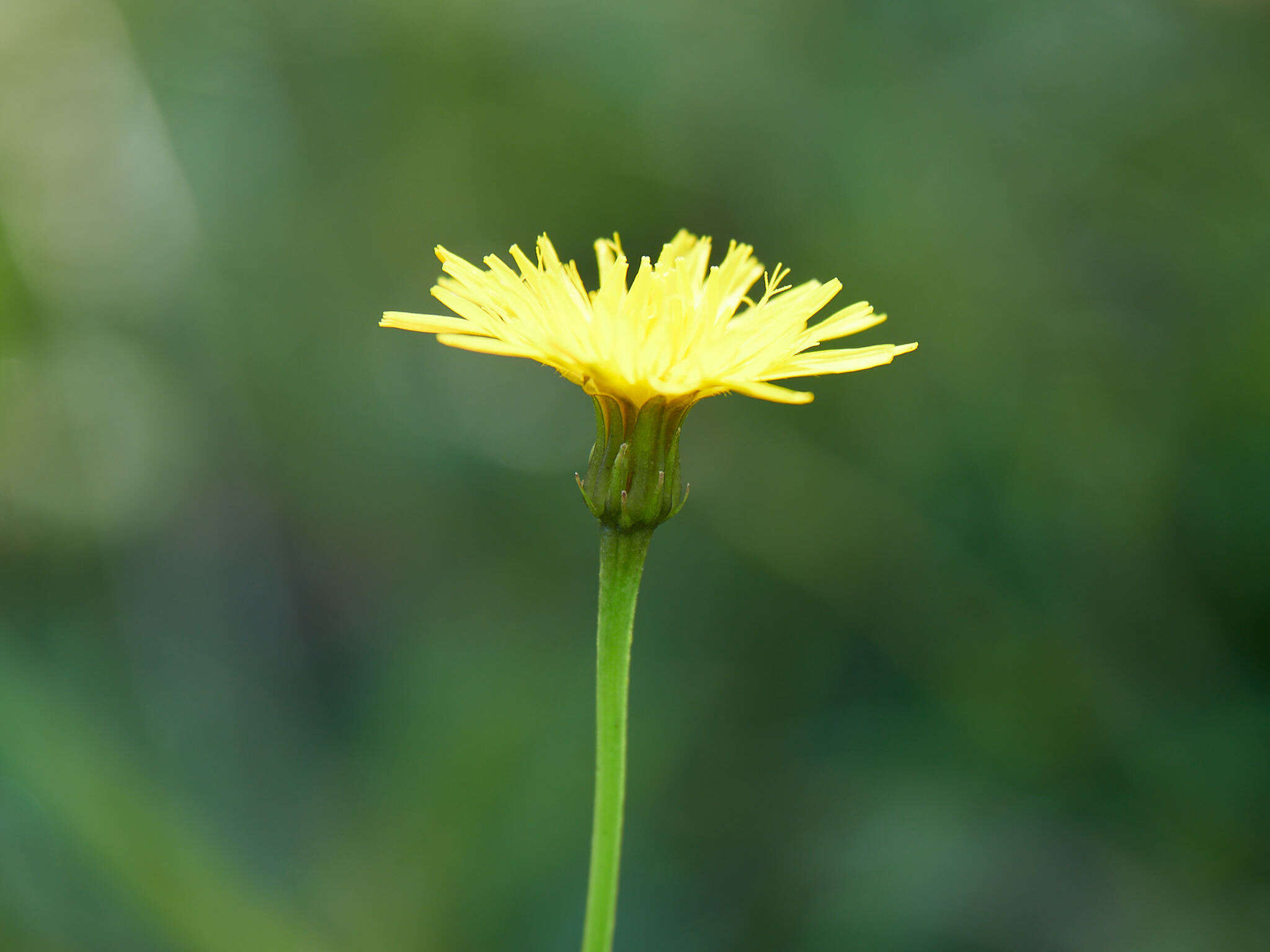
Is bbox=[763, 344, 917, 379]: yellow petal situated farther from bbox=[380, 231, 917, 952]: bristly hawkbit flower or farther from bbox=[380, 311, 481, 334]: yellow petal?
bbox=[380, 311, 481, 334]: yellow petal

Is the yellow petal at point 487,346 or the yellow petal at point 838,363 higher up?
the yellow petal at point 838,363

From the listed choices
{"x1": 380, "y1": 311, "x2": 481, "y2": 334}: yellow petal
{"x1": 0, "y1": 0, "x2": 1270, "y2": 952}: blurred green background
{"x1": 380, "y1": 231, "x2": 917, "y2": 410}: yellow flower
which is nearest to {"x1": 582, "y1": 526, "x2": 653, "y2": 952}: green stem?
{"x1": 380, "y1": 231, "x2": 917, "y2": 410}: yellow flower

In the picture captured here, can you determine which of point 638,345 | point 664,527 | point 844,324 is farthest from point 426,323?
point 664,527

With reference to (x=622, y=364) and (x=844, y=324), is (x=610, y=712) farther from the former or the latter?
(x=844, y=324)

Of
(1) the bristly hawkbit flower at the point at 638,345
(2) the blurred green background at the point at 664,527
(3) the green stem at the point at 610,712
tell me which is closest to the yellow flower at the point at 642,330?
(1) the bristly hawkbit flower at the point at 638,345

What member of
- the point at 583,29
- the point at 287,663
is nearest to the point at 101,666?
the point at 287,663

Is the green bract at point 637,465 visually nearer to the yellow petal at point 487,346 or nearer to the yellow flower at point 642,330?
the yellow flower at point 642,330

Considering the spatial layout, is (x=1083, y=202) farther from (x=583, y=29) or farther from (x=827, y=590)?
(x=583, y=29)
